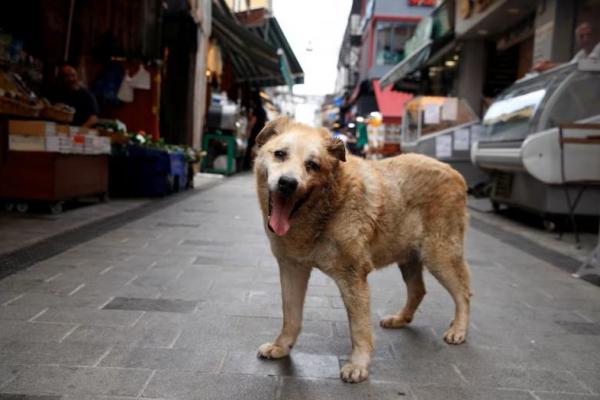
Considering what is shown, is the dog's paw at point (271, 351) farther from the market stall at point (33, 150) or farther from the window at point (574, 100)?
the window at point (574, 100)

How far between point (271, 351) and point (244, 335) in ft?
1.36

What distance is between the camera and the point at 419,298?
12.5 feet

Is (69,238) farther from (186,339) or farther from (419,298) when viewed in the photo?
(419,298)

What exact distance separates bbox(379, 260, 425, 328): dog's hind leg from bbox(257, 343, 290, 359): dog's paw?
0.95 metres

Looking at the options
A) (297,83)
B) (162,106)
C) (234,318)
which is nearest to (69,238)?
(234,318)

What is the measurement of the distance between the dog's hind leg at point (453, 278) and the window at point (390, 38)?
38.0 meters

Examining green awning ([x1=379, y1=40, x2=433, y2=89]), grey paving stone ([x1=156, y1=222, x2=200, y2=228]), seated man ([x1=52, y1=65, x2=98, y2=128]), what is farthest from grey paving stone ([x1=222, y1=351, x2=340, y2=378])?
green awning ([x1=379, y1=40, x2=433, y2=89])

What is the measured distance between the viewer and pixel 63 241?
6.02 m

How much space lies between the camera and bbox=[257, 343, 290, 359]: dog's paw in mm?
3115

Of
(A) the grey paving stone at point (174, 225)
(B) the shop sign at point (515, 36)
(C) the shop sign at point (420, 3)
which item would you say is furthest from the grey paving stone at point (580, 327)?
(C) the shop sign at point (420, 3)

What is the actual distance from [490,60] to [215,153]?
1023 centimetres


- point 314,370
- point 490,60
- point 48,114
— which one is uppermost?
point 490,60

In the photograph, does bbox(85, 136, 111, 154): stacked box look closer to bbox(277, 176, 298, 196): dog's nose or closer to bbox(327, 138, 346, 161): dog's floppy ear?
bbox(327, 138, 346, 161): dog's floppy ear

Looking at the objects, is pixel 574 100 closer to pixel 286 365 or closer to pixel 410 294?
pixel 410 294
